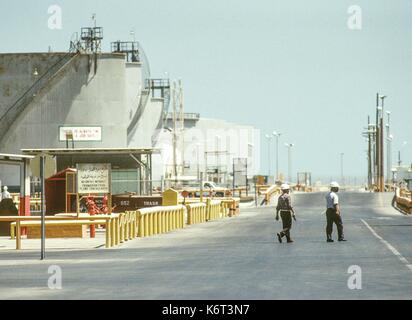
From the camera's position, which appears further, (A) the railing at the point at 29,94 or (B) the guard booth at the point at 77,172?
(A) the railing at the point at 29,94

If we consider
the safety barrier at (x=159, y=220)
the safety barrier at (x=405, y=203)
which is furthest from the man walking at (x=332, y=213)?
the safety barrier at (x=405, y=203)

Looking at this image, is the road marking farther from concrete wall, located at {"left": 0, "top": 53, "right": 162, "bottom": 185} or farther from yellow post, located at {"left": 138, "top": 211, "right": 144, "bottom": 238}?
concrete wall, located at {"left": 0, "top": 53, "right": 162, "bottom": 185}

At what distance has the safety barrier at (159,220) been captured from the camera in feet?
134

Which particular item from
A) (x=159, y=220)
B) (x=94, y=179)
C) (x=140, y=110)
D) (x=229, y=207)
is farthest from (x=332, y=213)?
(x=140, y=110)

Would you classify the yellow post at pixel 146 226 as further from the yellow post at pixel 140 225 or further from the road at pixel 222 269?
the road at pixel 222 269

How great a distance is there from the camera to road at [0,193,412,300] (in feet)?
59.6

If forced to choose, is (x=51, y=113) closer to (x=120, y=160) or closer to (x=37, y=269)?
(x=120, y=160)

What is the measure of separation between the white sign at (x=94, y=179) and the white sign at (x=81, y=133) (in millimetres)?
49657

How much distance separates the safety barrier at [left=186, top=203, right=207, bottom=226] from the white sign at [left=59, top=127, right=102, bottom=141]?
32.9 meters

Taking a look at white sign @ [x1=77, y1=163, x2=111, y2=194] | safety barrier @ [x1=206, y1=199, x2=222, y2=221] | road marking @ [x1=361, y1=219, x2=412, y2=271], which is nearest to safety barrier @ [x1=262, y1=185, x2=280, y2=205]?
safety barrier @ [x1=206, y1=199, x2=222, y2=221]

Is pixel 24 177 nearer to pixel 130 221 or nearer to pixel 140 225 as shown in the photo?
pixel 140 225

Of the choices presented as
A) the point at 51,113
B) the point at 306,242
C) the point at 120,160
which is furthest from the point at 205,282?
the point at 51,113

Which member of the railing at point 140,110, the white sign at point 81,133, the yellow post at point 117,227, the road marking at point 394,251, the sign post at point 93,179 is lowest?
the road marking at point 394,251

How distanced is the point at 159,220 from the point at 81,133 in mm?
48795
